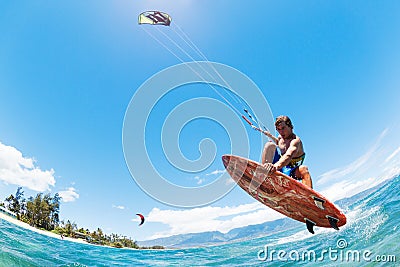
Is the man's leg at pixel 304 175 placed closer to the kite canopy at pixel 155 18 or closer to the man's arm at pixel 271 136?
the man's arm at pixel 271 136

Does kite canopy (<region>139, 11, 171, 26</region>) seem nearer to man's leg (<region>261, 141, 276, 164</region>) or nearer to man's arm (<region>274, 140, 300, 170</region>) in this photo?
man's leg (<region>261, 141, 276, 164</region>)

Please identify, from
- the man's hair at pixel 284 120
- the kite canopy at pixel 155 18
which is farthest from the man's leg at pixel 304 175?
the kite canopy at pixel 155 18

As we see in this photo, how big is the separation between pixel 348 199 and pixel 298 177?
669 inches

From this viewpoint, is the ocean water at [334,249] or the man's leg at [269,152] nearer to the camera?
the man's leg at [269,152]

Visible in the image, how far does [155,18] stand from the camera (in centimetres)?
706

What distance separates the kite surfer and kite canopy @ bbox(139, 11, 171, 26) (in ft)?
11.5

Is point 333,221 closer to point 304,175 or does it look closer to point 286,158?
point 304,175

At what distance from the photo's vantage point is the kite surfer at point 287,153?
17.6ft

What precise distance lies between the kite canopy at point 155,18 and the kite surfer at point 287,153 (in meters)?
3.51

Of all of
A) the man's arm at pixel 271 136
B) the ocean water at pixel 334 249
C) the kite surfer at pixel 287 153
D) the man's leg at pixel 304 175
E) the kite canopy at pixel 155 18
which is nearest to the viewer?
the kite surfer at pixel 287 153

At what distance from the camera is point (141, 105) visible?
8133mm

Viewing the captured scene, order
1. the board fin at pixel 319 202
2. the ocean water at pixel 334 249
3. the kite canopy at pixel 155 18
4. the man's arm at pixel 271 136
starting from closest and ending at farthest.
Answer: the board fin at pixel 319 202 → the man's arm at pixel 271 136 → the kite canopy at pixel 155 18 → the ocean water at pixel 334 249

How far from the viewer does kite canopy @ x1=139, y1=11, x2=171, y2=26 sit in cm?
693

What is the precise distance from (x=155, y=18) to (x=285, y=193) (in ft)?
15.9
